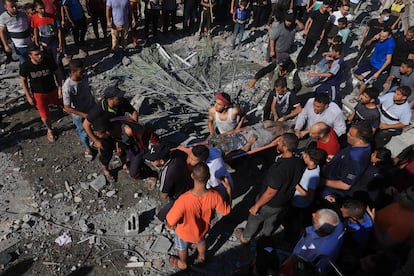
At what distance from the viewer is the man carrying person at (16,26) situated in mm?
6590

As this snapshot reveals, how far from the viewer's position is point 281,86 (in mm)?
5441

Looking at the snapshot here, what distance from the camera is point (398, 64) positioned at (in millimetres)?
7117

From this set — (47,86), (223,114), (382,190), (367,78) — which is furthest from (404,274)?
(47,86)

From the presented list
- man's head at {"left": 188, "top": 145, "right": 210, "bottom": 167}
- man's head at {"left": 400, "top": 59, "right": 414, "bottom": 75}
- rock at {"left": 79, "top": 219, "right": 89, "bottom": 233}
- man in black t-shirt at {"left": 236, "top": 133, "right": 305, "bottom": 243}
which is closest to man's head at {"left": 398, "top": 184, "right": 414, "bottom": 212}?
man in black t-shirt at {"left": 236, "top": 133, "right": 305, "bottom": 243}

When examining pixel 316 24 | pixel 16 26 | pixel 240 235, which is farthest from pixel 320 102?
pixel 16 26

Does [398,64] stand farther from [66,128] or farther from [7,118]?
[7,118]

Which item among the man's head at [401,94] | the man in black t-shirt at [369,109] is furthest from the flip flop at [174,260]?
the man's head at [401,94]

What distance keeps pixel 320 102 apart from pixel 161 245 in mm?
3086

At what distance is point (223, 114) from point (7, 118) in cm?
445

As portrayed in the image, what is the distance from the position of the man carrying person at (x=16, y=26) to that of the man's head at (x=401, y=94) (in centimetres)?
708

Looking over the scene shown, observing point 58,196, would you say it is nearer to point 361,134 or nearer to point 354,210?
point 354,210

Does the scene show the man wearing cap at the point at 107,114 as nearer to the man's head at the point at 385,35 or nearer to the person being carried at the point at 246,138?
the person being carried at the point at 246,138

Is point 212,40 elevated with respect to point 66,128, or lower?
elevated

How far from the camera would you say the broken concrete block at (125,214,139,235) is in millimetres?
4832
